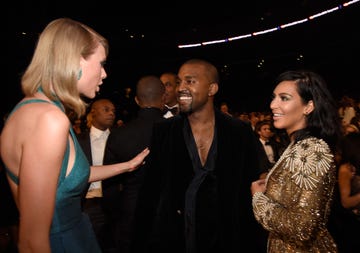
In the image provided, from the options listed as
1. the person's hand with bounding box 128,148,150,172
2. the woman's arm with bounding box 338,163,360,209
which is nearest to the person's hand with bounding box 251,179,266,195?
the person's hand with bounding box 128,148,150,172

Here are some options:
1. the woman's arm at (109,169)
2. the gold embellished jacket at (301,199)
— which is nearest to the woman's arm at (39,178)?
the woman's arm at (109,169)

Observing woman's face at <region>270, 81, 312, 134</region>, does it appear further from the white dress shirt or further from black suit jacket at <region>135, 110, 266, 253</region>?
the white dress shirt

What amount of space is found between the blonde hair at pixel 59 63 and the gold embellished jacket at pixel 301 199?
50.4 inches

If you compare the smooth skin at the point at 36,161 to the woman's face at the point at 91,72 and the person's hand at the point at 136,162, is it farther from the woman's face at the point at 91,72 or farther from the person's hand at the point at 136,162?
the person's hand at the point at 136,162

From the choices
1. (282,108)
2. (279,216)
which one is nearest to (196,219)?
(279,216)

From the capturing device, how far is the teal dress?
1579 mm

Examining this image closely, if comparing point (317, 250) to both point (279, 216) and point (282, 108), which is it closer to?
point (279, 216)

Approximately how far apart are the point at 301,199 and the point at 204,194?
114 centimetres

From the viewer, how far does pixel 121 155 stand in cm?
365

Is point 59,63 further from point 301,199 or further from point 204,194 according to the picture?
point 204,194

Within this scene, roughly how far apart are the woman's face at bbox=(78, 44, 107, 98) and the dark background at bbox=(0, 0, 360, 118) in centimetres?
1007

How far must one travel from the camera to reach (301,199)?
197 cm

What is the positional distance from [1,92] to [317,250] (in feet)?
35.8

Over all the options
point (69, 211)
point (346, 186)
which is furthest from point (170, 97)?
point (69, 211)
